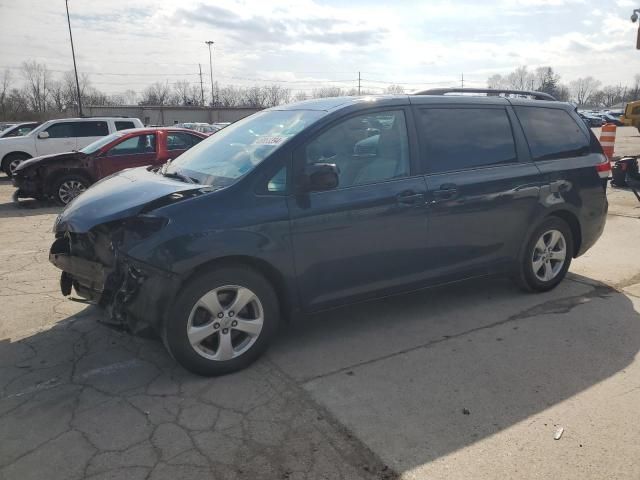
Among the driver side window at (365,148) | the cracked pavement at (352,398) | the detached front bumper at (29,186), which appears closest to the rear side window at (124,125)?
the detached front bumper at (29,186)

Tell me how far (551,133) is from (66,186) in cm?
932

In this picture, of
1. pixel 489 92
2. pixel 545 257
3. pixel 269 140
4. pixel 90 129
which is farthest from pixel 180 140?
pixel 545 257

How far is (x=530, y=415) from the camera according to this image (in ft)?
9.78

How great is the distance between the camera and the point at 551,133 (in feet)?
16.0

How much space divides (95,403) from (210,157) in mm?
1991

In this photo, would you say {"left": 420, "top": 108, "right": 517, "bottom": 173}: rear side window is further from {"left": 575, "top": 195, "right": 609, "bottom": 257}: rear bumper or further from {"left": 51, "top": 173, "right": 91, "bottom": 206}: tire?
{"left": 51, "top": 173, "right": 91, "bottom": 206}: tire

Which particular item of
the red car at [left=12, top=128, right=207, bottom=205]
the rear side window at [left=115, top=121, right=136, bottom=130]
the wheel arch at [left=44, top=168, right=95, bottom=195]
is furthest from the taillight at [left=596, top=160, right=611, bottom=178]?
the rear side window at [left=115, top=121, right=136, bottom=130]

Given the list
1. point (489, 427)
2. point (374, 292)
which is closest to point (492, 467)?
point (489, 427)

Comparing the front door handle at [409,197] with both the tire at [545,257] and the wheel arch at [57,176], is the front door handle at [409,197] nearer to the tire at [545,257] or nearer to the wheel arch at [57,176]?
the tire at [545,257]

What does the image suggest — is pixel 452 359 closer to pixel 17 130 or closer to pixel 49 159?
pixel 49 159

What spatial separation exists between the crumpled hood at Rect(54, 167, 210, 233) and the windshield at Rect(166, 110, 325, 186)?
224 mm

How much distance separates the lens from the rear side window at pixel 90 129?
47.1 feet

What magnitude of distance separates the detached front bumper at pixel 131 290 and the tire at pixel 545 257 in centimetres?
323

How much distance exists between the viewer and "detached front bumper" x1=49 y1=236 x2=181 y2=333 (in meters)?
3.14
